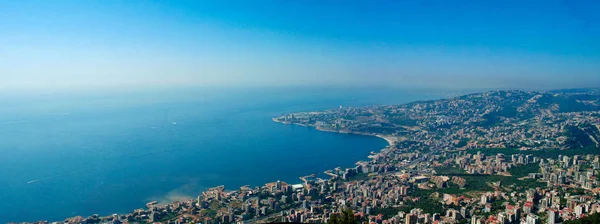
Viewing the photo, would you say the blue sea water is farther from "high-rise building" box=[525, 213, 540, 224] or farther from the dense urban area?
"high-rise building" box=[525, 213, 540, 224]

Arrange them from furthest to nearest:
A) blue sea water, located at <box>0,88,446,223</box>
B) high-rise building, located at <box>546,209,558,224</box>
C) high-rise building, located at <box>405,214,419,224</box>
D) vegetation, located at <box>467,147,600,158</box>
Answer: vegetation, located at <box>467,147,600,158</box>, blue sea water, located at <box>0,88,446,223</box>, high-rise building, located at <box>405,214,419,224</box>, high-rise building, located at <box>546,209,558,224</box>

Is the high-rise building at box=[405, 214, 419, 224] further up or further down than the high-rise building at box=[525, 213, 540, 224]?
further down

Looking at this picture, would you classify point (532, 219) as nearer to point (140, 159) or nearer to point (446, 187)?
point (446, 187)

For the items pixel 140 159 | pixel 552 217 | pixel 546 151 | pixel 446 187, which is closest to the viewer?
pixel 552 217

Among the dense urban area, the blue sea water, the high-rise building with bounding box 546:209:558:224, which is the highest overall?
the high-rise building with bounding box 546:209:558:224

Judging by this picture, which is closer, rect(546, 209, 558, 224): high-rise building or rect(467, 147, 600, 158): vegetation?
rect(546, 209, 558, 224): high-rise building

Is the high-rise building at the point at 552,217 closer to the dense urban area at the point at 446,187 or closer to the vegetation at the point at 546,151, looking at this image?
the dense urban area at the point at 446,187

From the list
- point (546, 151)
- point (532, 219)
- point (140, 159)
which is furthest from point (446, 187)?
point (140, 159)

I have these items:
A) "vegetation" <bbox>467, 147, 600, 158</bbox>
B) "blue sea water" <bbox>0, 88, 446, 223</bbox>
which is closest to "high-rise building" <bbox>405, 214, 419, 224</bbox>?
"blue sea water" <bbox>0, 88, 446, 223</bbox>
